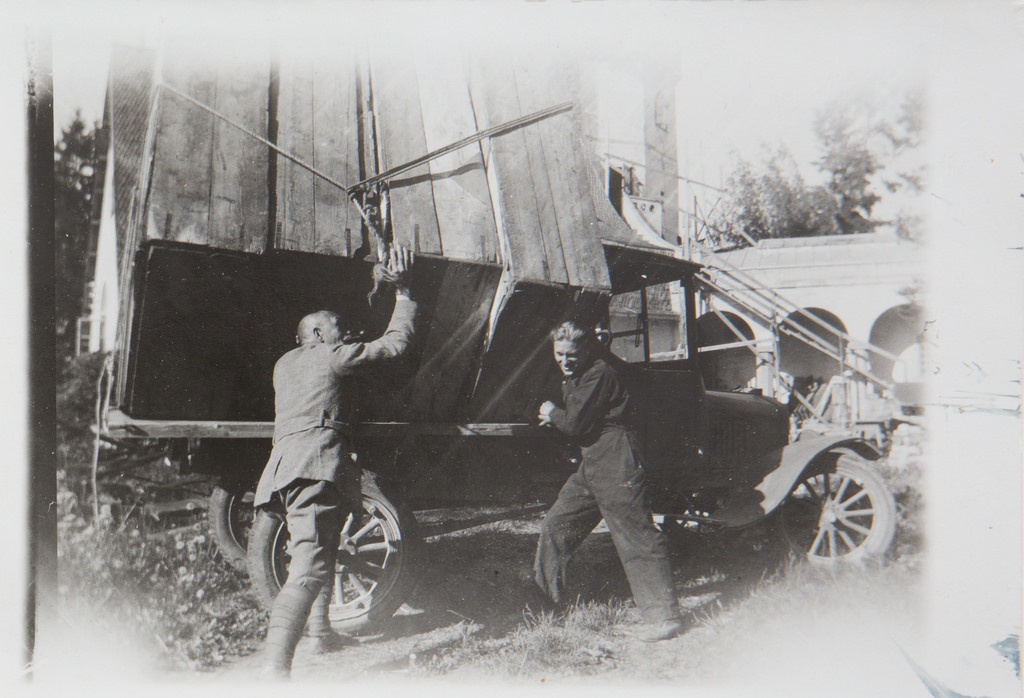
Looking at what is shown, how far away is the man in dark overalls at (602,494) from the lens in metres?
2.84

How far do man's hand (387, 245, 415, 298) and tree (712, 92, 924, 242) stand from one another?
1641 millimetres

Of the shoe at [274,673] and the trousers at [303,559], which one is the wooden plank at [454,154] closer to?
the trousers at [303,559]

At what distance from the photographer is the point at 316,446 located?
2482 mm

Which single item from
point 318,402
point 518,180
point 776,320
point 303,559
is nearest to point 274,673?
point 303,559

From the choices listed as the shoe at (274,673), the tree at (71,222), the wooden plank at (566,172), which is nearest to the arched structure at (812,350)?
the wooden plank at (566,172)

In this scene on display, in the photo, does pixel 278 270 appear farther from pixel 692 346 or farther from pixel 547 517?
pixel 692 346

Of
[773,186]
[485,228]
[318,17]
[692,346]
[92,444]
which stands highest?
[318,17]

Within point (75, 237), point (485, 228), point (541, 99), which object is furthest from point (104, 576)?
point (541, 99)

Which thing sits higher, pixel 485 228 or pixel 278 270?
pixel 485 228

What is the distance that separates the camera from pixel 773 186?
304 centimetres

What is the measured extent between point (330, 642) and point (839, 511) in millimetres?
2712

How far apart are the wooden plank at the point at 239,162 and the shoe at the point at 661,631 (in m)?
2.28

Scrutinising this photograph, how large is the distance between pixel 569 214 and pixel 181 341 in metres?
1.68

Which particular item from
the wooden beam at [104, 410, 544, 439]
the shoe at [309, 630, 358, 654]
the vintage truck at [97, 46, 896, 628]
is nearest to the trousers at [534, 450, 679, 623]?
the vintage truck at [97, 46, 896, 628]
